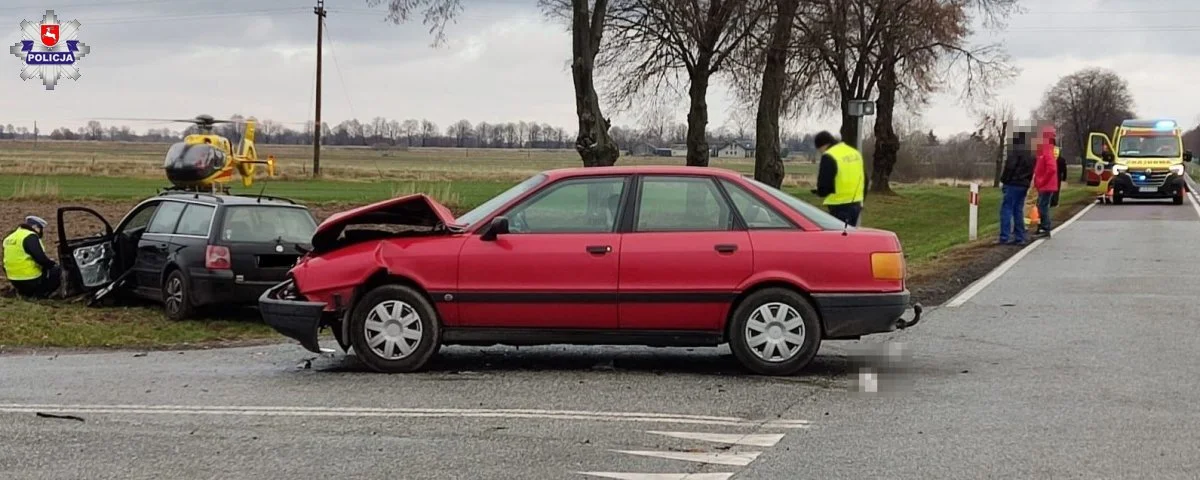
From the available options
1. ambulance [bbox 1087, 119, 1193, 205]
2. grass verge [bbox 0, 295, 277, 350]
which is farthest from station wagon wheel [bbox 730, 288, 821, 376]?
ambulance [bbox 1087, 119, 1193, 205]

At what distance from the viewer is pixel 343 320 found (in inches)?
345

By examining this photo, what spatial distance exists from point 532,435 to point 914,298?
7.50 meters

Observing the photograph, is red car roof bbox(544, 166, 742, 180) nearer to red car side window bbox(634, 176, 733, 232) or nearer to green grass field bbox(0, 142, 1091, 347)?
red car side window bbox(634, 176, 733, 232)

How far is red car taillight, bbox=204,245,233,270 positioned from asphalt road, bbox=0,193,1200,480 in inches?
95.5

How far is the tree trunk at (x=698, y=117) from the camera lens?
36250 millimetres

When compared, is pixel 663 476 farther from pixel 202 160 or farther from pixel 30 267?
pixel 202 160

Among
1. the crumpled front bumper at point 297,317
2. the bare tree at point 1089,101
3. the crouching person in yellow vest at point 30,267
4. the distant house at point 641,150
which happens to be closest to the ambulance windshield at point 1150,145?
the distant house at point 641,150

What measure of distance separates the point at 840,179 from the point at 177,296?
697 cm

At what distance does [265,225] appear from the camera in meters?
13.7

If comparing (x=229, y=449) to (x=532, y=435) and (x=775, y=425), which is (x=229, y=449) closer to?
(x=532, y=435)

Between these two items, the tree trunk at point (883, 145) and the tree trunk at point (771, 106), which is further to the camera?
the tree trunk at point (883, 145)

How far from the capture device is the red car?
849 centimetres

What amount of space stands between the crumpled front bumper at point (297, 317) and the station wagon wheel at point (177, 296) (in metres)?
4.86

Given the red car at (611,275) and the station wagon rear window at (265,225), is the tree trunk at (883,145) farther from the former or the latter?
the red car at (611,275)
